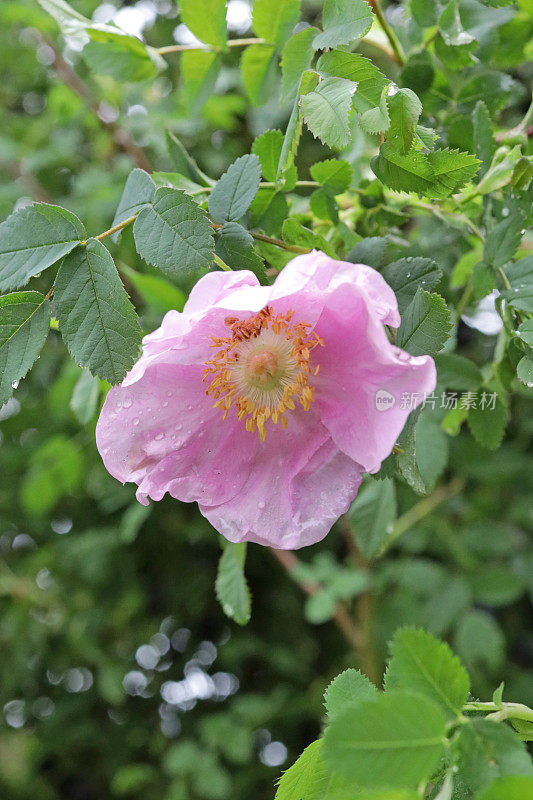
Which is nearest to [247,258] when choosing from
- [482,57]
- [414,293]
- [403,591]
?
[414,293]

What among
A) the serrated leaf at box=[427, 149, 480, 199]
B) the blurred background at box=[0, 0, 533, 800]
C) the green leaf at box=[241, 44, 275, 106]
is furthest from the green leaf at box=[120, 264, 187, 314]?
the blurred background at box=[0, 0, 533, 800]

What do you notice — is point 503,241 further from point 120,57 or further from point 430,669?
point 120,57

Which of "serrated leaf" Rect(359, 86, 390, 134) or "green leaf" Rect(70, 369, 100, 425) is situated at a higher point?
"serrated leaf" Rect(359, 86, 390, 134)

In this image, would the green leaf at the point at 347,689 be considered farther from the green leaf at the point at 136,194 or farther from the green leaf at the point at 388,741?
the green leaf at the point at 136,194

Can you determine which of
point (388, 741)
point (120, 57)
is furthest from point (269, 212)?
point (388, 741)

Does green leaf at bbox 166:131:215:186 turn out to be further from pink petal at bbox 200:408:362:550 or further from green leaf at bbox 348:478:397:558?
green leaf at bbox 348:478:397:558

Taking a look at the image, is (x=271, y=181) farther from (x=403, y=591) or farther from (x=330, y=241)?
(x=403, y=591)

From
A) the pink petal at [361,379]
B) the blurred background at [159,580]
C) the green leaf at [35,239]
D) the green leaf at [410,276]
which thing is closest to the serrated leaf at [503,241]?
the green leaf at [410,276]
